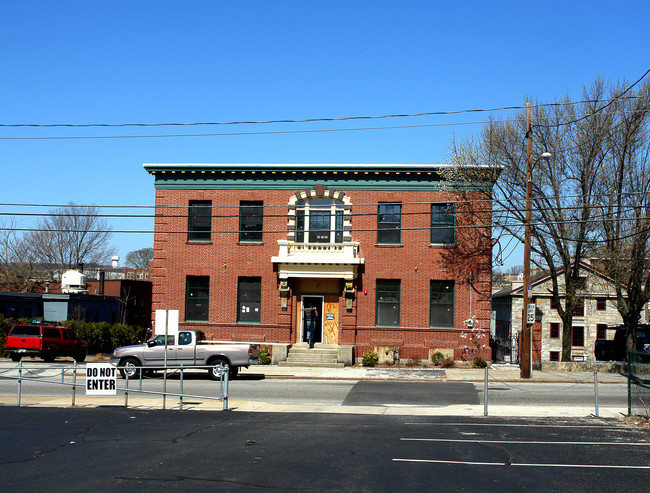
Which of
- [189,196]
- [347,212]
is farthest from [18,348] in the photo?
[347,212]

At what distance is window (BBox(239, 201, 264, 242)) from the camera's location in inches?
1303

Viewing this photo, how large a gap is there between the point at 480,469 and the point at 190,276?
24944mm

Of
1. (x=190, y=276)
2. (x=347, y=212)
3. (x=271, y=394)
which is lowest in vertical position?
(x=271, y=394)

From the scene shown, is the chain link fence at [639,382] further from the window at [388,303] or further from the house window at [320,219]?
the house window at [320,219]

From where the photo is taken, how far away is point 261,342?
3241 centimetres

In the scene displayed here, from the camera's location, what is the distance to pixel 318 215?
32.8m

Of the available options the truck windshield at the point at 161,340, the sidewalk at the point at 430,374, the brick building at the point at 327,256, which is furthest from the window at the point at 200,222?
the truck windshield at the point at 161,340

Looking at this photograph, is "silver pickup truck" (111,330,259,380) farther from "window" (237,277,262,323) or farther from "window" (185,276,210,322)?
"window" (185,276,210,322)

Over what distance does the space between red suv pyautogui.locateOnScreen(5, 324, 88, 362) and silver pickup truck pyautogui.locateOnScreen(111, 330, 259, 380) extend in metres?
10.2

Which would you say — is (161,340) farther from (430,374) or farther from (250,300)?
(430,374)

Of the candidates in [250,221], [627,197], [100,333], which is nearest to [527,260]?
[627,197]

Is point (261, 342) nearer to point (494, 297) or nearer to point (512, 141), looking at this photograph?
point (512, 141)

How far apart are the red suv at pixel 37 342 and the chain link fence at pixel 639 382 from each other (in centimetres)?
2660

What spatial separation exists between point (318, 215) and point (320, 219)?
22cm
